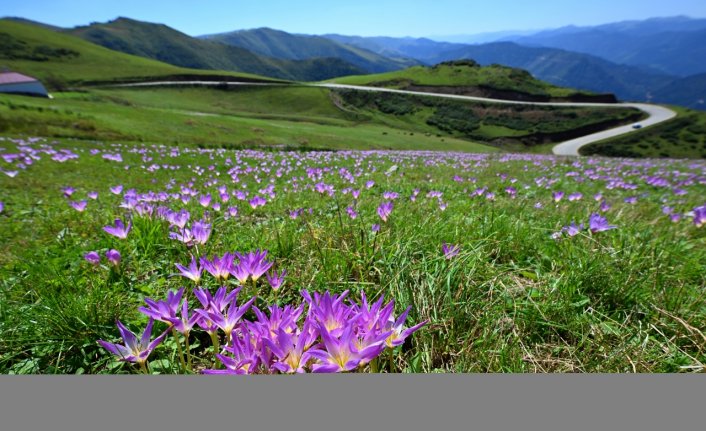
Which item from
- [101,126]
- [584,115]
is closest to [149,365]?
[101,126]

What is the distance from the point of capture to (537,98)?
15425 cm

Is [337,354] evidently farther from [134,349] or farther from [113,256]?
[113,256]

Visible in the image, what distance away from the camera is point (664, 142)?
110750mm

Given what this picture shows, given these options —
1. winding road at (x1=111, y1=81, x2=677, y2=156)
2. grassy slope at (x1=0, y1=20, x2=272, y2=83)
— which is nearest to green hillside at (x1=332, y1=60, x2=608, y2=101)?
winding road at (x1=111, y1=81, x2=677, y2=156)

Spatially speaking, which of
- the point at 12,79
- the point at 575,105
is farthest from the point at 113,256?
the point at 575,105

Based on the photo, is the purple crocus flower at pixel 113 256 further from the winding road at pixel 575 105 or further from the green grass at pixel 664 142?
the green grass at pixel 664 142

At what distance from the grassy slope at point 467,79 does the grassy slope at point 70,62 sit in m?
64.4

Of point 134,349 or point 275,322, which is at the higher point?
point 275,322

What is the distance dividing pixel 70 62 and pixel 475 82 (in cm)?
15737

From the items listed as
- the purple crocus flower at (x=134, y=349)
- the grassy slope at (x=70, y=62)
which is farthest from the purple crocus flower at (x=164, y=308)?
the grassy slope at (x=70, y=62)

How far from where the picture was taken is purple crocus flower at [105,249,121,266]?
295 cm

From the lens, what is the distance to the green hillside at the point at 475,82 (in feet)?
511

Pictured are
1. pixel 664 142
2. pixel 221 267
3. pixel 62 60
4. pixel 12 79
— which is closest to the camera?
pixel 221 267

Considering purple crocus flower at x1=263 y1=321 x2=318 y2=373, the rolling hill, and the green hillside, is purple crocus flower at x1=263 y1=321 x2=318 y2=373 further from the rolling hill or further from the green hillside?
the green hillside
